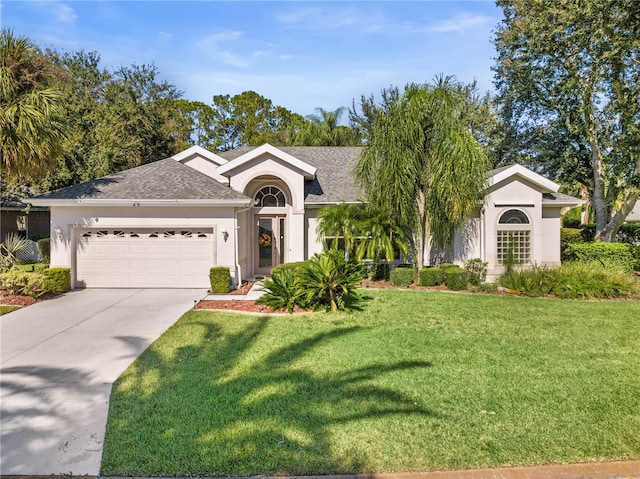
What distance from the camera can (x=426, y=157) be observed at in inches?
557

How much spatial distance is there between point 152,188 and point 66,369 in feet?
29.7

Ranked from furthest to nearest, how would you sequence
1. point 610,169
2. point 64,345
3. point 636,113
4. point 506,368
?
1. point 610,169
2. point 636,113
3. point 64,345
4. point 506,368

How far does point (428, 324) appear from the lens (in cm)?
922

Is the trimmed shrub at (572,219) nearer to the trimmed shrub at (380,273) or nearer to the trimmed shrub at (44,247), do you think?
the trimmed shrub at (380,273)

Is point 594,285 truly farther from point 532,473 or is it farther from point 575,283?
point 532,473

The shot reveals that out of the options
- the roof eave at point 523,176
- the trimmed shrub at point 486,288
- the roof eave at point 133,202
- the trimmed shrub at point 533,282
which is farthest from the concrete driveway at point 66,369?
the roof eave at point 523,176

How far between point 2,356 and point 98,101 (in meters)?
28.8

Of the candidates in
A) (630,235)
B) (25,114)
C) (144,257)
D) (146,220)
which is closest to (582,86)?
(630,235)

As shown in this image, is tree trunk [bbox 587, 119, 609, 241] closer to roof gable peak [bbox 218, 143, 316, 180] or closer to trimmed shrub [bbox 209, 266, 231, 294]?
roof gable peak [bbox 218, 143, 316, 180]

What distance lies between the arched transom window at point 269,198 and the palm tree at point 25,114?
272 inches

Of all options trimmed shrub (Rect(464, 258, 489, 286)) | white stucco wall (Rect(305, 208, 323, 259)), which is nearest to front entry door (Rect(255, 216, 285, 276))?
white stucco wall (Rect(305, 208, 323, 259))

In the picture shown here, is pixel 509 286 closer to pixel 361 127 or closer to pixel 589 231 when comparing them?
pixel 589 231

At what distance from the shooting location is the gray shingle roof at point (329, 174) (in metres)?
16.4

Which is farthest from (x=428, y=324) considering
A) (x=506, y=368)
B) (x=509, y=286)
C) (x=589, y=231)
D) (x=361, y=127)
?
(x=361, y=127)
